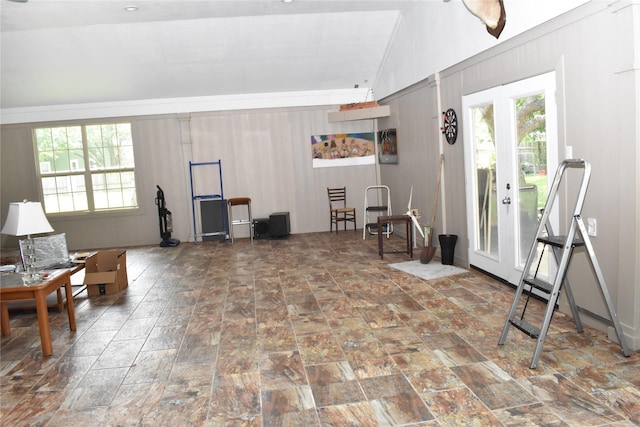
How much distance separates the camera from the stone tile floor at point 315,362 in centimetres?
312

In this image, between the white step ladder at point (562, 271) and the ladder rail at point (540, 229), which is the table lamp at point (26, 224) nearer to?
the ladder rail at point (540, 229)

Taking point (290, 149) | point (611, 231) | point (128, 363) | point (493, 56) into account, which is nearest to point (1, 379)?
point (128, 363)

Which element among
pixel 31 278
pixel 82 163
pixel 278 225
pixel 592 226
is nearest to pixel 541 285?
pixel 592 226

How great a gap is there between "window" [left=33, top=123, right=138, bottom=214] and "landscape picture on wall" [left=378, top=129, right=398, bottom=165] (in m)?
4.89

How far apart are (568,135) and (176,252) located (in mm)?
6872

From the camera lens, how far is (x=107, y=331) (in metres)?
4.97

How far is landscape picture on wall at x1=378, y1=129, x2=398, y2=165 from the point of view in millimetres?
9152

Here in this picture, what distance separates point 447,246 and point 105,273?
428 cm

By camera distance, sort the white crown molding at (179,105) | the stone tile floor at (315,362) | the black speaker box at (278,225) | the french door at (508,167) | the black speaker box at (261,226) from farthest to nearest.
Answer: the white crown molding at (179,105) → the black speaker box at (261,226) → the black speaker box at (278,225) → the french door at (508,167) → the stone tile floor at (315,362)

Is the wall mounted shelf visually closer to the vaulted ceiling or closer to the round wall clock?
the vaulted ceiling

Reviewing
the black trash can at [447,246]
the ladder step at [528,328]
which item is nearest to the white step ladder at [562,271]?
the ladder step at [528,328]

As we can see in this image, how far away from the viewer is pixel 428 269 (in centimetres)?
661

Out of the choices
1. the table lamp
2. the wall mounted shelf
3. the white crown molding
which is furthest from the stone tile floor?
the white crown molding

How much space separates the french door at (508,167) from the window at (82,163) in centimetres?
692
